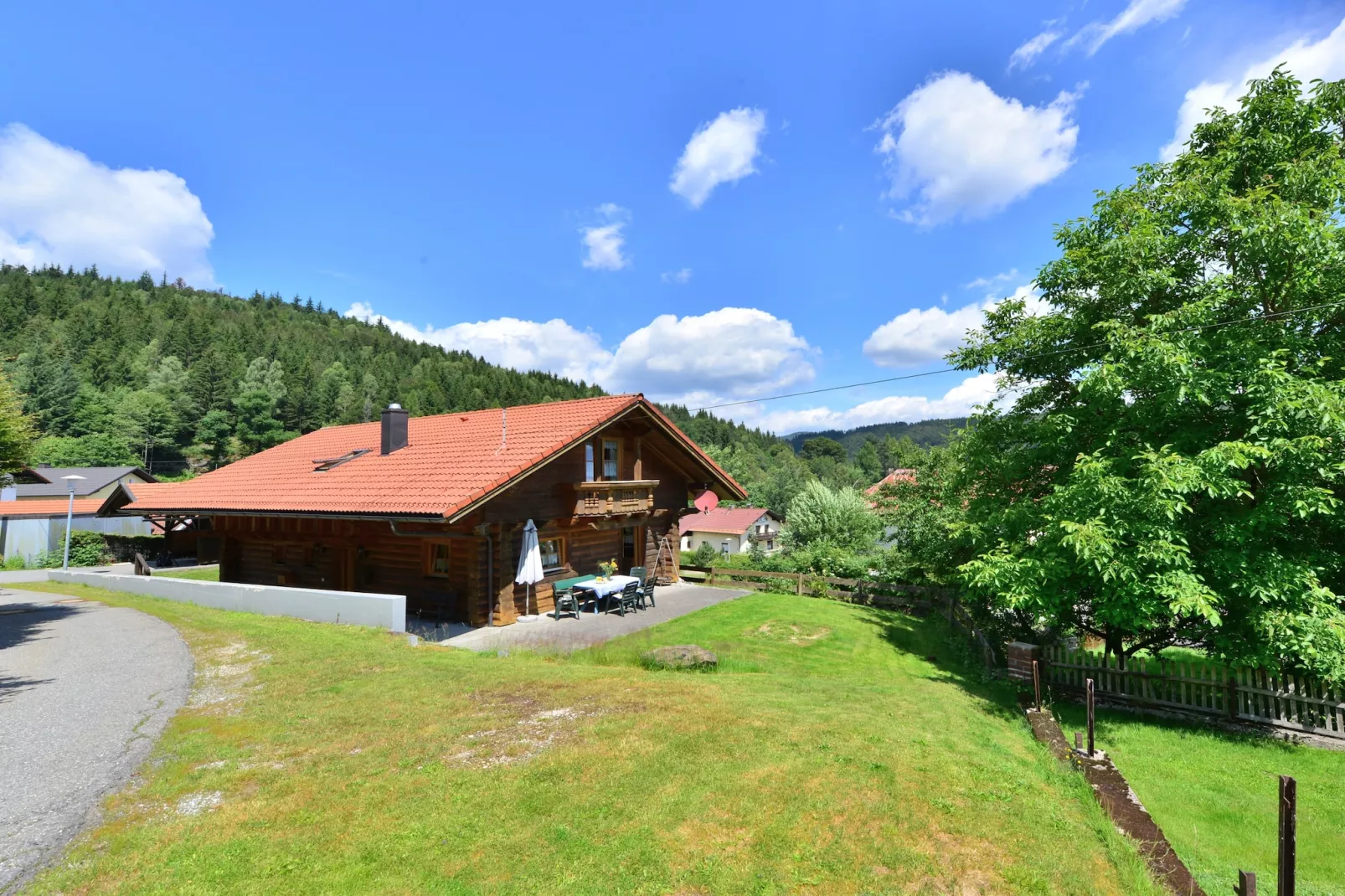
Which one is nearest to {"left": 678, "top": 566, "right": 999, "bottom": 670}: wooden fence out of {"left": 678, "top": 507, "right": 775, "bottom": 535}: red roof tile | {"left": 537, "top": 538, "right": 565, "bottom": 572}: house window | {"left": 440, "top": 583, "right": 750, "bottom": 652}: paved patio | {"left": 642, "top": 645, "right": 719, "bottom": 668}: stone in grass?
{"left": 440, "top": 583, "right": 750, "bottom": 652}: paved patio

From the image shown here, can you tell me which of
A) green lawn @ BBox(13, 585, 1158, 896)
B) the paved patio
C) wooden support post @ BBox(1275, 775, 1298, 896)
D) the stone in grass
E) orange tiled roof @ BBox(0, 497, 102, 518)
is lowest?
the paved patio

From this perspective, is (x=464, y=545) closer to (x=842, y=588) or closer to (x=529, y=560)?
(x=529, y=560)

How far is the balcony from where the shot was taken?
17656mm

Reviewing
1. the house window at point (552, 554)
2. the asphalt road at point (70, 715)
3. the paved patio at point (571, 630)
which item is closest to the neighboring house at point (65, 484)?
the asphalt road at point (70, 715)

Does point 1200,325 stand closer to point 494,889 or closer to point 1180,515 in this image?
point 1180,515

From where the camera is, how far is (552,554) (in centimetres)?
1816

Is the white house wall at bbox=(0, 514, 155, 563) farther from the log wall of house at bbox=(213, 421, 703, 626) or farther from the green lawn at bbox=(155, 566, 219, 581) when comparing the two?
the log wall of house at bbox=(213, 421, 703, 626)

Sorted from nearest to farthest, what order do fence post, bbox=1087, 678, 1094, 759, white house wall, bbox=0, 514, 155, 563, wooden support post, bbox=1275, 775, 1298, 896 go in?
1. wooden support post, bbox=1275, 775, 1298, 896
2. fence post, bbox=1087, 678, 1094, 759
3. white house wall, bbox=0, 514, 155, 563

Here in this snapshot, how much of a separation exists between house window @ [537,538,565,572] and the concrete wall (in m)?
4.04

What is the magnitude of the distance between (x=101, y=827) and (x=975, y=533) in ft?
43.9

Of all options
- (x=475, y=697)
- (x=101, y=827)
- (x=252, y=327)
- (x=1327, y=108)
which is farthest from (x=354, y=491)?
(x=252, y=327)

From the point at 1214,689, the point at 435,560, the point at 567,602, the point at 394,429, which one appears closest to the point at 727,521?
the point at 394,429

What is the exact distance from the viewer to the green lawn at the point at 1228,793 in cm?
604

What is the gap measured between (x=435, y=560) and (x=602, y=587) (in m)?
4.62
